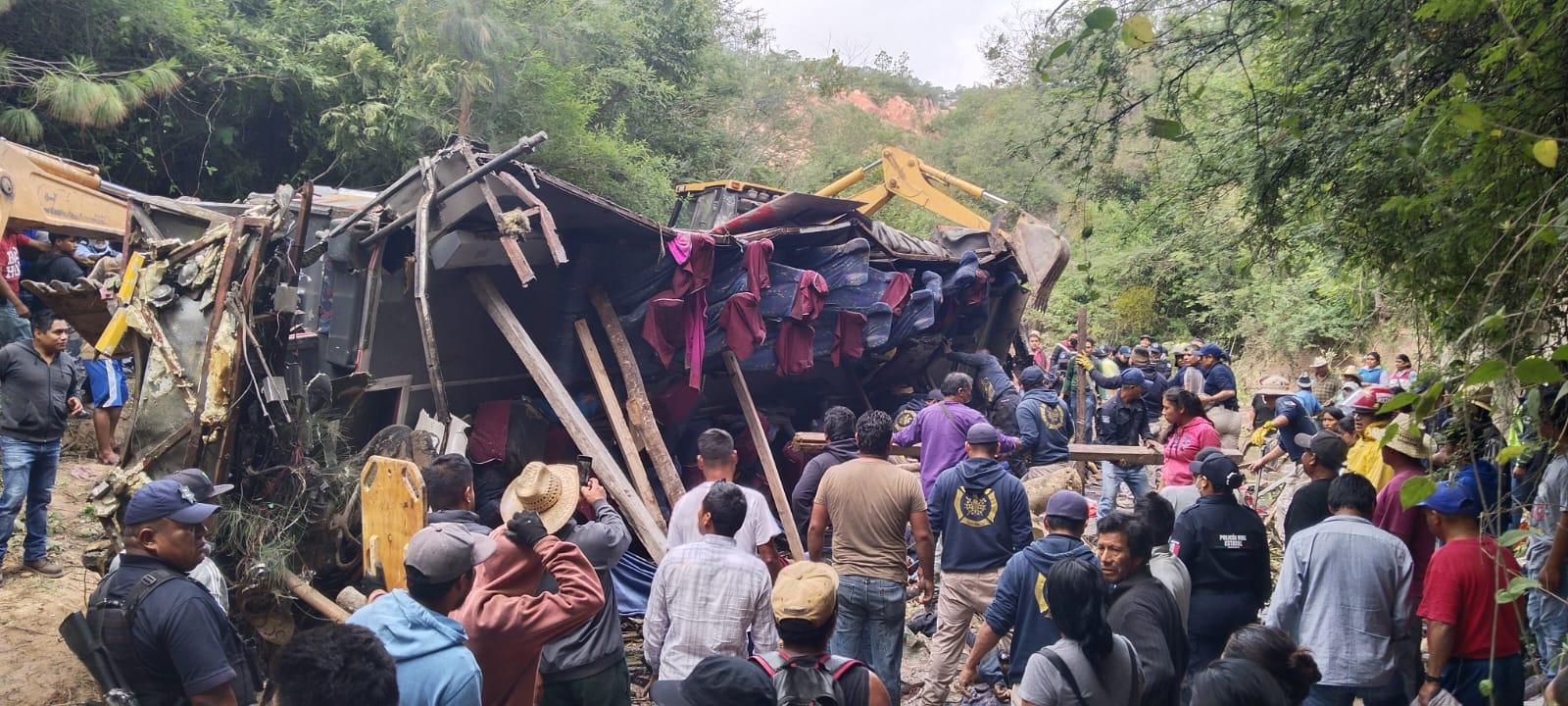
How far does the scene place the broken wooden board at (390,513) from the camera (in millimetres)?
4707

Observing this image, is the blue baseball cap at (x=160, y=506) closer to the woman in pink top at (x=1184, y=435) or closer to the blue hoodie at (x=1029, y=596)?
the blue hoodie at (x=1029, y=596)

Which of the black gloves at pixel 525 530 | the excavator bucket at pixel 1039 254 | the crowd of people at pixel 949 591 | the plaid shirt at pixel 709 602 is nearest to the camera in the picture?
the crowd of people at pixel 949 591

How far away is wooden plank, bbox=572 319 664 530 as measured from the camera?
697cm

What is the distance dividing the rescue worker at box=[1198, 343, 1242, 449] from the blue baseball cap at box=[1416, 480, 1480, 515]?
7188 millimetres

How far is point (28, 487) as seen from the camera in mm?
6000

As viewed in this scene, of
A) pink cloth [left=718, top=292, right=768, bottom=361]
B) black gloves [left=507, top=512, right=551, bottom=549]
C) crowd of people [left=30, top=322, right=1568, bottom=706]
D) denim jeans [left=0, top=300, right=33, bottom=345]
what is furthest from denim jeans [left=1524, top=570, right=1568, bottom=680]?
denim jeans [left=0, top=300, right=33, bottom=345]

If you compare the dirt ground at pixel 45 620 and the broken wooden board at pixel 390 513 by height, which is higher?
the broken wooden board at pixel 390 513

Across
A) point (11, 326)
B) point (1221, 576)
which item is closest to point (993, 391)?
point (1221, 576)

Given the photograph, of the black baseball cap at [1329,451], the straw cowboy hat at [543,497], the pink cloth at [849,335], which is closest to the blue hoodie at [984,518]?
the black baseball cap at [1329,451]

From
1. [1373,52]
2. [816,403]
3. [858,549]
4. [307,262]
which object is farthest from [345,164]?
[1373,52]

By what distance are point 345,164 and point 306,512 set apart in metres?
8.92

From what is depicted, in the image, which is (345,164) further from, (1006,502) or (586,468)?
(1006,502)

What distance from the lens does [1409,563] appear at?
12.8 ft

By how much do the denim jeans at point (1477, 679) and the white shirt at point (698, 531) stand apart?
2.77m
